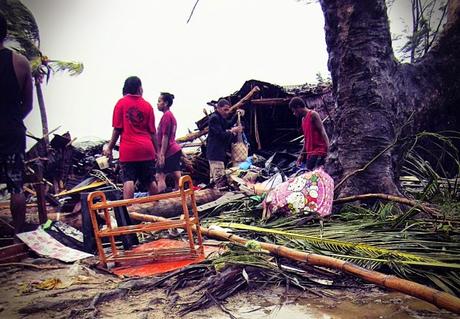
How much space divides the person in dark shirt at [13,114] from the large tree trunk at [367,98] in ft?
9.83

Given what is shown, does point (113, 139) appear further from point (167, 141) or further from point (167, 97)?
point (167, 97)

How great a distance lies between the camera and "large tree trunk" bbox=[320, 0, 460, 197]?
353 centimetres

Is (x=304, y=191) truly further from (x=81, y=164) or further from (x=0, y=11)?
(x=81, y=164)

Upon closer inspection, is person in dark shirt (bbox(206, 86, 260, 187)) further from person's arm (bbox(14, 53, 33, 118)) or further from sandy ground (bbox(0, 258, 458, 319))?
sandy ground (bbox(0, 258, 458, 319))

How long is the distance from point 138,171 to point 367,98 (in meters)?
2.71

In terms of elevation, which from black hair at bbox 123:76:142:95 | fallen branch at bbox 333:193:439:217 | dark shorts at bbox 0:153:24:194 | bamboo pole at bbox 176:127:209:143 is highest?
black hair at bbox 123:76:142:95

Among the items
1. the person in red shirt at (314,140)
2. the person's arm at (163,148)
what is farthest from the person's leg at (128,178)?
the person in red shirt at (314,140)

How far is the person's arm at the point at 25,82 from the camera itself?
2793mm

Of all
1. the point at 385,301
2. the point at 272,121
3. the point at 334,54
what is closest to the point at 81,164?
the point at 272,121

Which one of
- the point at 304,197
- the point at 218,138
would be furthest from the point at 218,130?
the point at 304,197

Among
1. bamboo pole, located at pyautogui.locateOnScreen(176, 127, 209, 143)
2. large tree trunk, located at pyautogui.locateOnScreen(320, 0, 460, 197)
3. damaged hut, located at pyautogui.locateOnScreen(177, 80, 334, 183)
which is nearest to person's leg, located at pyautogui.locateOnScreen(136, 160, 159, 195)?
large tree trunk, located at pyautogui.locateOnScreen(320, 0, 460, 197)

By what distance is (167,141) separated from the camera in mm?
5262

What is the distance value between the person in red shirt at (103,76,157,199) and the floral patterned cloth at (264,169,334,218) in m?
1.57

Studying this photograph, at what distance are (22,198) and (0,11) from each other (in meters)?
1.55
